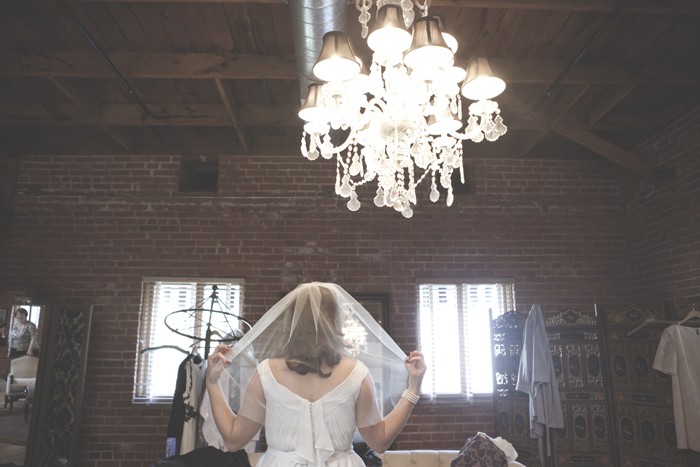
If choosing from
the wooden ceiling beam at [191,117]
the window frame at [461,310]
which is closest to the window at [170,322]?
the wooden ceiling beam at [191,117]

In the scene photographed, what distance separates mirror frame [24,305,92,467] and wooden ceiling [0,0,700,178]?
1.93 metres

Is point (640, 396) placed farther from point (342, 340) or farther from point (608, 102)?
point (342, 340)

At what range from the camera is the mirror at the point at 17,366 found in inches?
195

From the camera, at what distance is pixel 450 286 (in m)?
5.79

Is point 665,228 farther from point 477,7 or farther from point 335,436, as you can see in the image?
point 335,436

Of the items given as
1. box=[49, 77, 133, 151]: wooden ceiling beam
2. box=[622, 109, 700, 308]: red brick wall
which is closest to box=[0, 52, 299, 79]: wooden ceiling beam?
box=[49, 77, 133, 151]: wooden ceiling beam

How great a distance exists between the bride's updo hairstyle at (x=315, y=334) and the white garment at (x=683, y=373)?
3.21 m

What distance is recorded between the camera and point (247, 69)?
423 centimetres

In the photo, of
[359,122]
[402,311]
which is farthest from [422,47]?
[402,311]

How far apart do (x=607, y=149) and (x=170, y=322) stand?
15.7 feet

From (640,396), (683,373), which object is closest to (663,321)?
(683,373)

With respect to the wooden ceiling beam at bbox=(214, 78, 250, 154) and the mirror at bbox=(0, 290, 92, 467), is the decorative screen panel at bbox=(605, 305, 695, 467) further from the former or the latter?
the mirror at bbox=(0, 290, 92, 467)

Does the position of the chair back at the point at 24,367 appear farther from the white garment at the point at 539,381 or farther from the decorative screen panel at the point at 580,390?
the decorative screen panel at the point at 580,390

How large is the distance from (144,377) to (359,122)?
4.07 meters
